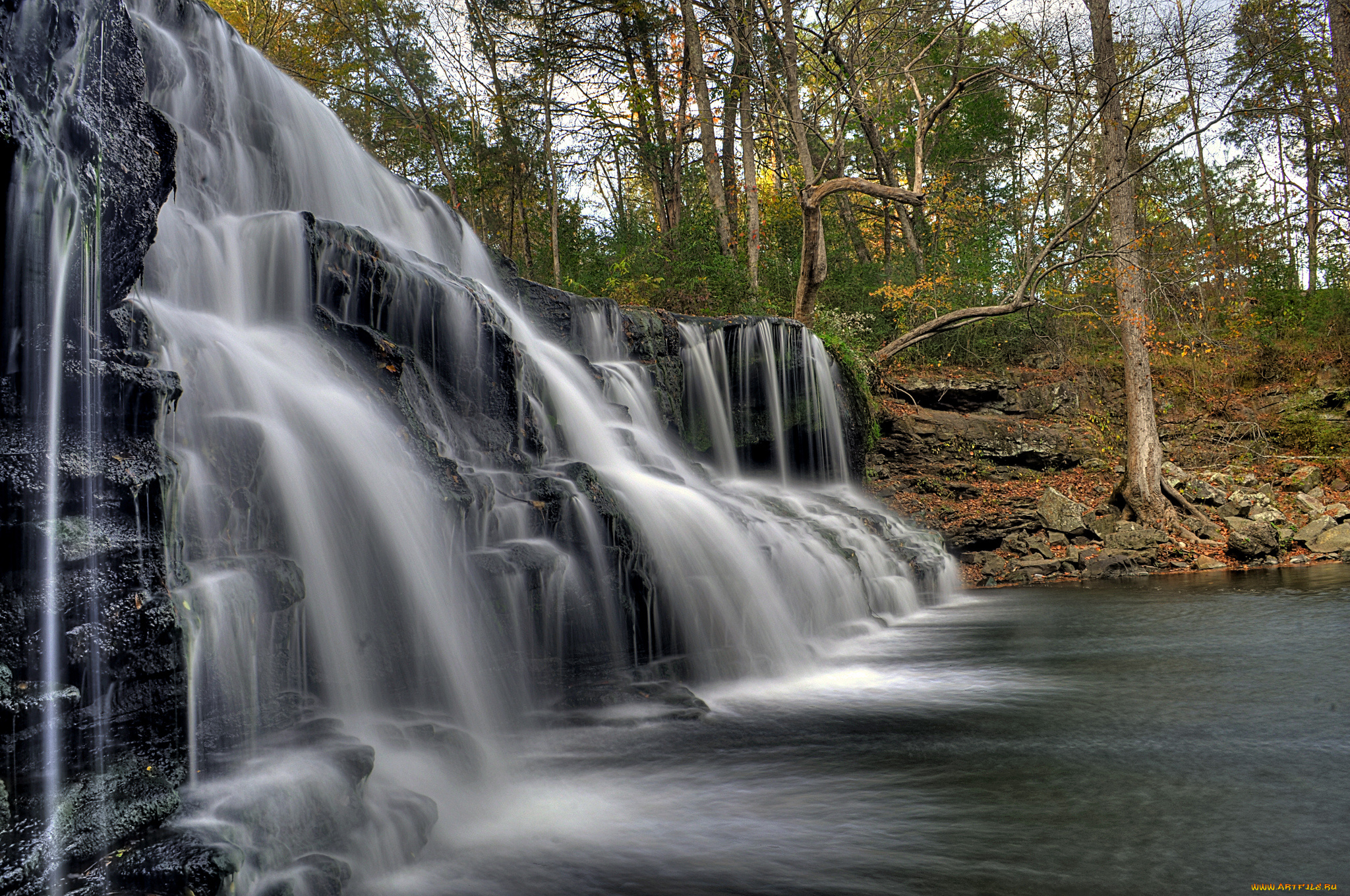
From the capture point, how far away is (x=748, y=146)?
1617 cm

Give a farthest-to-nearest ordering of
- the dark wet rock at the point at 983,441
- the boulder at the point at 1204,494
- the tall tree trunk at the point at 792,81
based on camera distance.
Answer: the dark wet rock at the point at 983,441 < the tall tree trunk at the point at 792,81 < the boulder at the point at 1204,494

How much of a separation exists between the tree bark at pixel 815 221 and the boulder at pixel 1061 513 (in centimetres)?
513

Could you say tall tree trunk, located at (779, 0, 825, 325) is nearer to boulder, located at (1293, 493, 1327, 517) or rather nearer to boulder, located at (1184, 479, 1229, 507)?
boulder, located at (1184, 479, 1229, 507)

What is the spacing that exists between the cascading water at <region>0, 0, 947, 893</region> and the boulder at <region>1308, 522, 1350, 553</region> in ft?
22.4

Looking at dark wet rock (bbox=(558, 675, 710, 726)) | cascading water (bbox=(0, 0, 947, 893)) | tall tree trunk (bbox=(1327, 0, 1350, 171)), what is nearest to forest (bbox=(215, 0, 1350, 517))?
tall tree trunk (bbox=(1327, 0, 1350, 171))

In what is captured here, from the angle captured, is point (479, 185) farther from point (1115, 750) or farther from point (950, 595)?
point (1115, 750)

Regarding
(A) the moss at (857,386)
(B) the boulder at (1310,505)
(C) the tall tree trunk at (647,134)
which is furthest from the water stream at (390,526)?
(C) the tall tree trunk at (647,134)

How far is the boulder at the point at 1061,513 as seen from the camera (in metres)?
13.5

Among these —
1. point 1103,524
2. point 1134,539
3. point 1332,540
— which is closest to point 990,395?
point 1103,524

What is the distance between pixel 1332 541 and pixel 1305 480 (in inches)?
121

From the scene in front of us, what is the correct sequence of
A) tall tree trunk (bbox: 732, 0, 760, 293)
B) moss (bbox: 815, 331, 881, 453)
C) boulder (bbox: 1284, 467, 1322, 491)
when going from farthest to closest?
tall tree trunk (bbox: 732, 0, 760, 293) < boulder (bbox: 1284, 467, 1322, 491) < moss (bbox: 815, 331, 881, 453)

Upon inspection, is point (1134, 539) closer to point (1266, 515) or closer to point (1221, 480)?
point (1266, 515)

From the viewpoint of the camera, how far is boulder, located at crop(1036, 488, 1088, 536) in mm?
13477

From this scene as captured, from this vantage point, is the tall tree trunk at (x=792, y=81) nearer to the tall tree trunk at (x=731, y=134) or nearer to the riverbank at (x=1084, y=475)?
the tall tree trunk at (x=731, y=134)
